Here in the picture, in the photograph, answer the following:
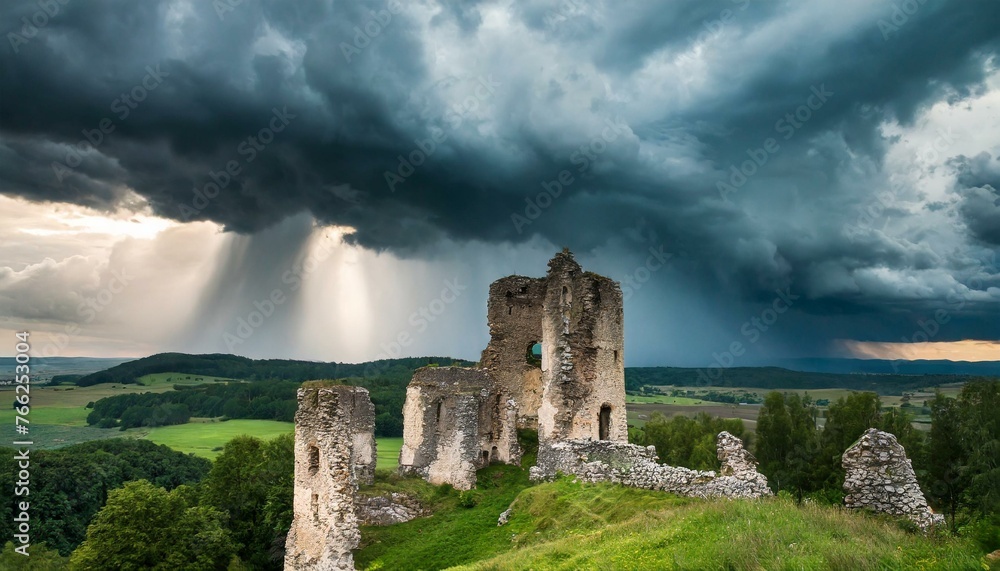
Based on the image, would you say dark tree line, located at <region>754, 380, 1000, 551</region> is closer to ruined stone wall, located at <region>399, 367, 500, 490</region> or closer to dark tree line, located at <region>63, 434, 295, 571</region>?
ruined stone wall, located at <region>399, 367, 500, 490</region>

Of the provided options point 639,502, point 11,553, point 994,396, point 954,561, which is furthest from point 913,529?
point 11,553

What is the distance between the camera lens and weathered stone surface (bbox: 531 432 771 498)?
597 inches

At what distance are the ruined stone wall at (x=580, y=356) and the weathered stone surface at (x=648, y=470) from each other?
3601 mm

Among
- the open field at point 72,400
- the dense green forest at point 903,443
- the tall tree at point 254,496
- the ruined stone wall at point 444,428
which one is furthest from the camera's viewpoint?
the open field at point 72,400

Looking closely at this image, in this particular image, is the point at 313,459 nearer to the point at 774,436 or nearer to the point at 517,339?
the point at 517,339

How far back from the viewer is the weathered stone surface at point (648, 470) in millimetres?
15164

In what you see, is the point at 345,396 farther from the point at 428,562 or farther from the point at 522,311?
the point at 522,311

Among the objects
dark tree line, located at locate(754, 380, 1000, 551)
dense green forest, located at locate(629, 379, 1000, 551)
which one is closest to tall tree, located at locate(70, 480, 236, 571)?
dense green forest, located at locate(629, 379, 1000, 551)

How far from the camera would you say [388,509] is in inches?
941

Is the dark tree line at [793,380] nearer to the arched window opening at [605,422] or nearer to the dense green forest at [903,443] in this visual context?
the dense green forest at [903,443]

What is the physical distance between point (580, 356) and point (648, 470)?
9365mm

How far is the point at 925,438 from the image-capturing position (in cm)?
3462

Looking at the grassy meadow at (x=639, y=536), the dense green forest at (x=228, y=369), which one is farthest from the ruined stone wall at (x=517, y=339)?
the dense green forest at (x=228, y=369)

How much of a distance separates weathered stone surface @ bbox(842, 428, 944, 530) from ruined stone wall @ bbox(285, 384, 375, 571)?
1437 centimetres
